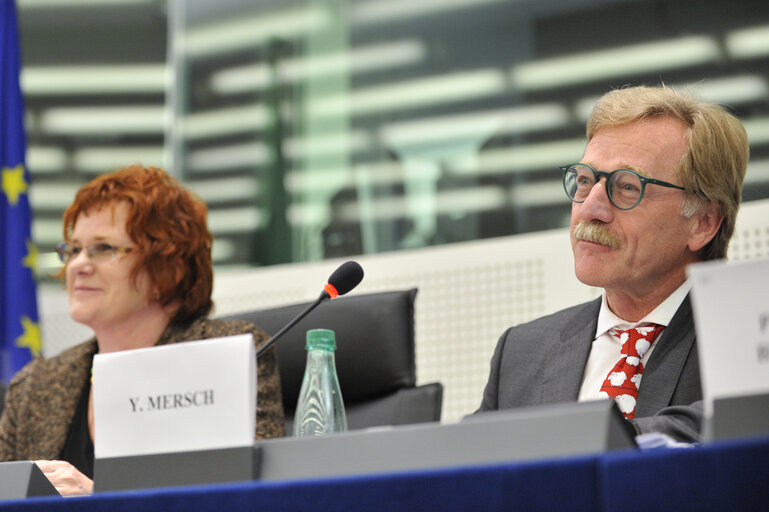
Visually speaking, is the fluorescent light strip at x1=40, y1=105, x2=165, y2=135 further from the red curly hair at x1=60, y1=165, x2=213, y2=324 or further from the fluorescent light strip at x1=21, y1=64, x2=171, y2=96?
the red curly hair at x1=60, y1=165, x2=213, y2=324

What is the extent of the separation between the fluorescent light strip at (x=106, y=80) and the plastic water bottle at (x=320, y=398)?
3.22 meters

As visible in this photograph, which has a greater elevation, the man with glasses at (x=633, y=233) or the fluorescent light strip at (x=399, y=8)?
the fluorescent light strip at (x=399, y=8)

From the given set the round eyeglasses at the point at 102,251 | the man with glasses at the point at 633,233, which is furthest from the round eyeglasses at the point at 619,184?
the round eyeglasses at the point at 102,251

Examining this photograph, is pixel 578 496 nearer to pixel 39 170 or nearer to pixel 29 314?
pixel 29 314

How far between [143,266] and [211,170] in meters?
1.82

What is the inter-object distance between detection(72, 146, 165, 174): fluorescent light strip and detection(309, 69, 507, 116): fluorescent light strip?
1034 millimetres

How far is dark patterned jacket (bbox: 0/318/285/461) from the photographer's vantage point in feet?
6.46

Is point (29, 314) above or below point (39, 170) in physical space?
below

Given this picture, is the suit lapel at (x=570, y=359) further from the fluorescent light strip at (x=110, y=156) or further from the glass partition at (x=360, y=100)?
the fluorescent light strip at (x=110, y=156)

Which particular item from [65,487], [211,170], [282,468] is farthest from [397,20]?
[282,468]

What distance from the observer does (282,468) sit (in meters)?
0.83

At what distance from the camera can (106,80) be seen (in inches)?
172

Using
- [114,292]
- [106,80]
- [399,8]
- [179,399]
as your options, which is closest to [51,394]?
[114,292]

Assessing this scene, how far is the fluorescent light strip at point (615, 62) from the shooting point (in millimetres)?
2896
